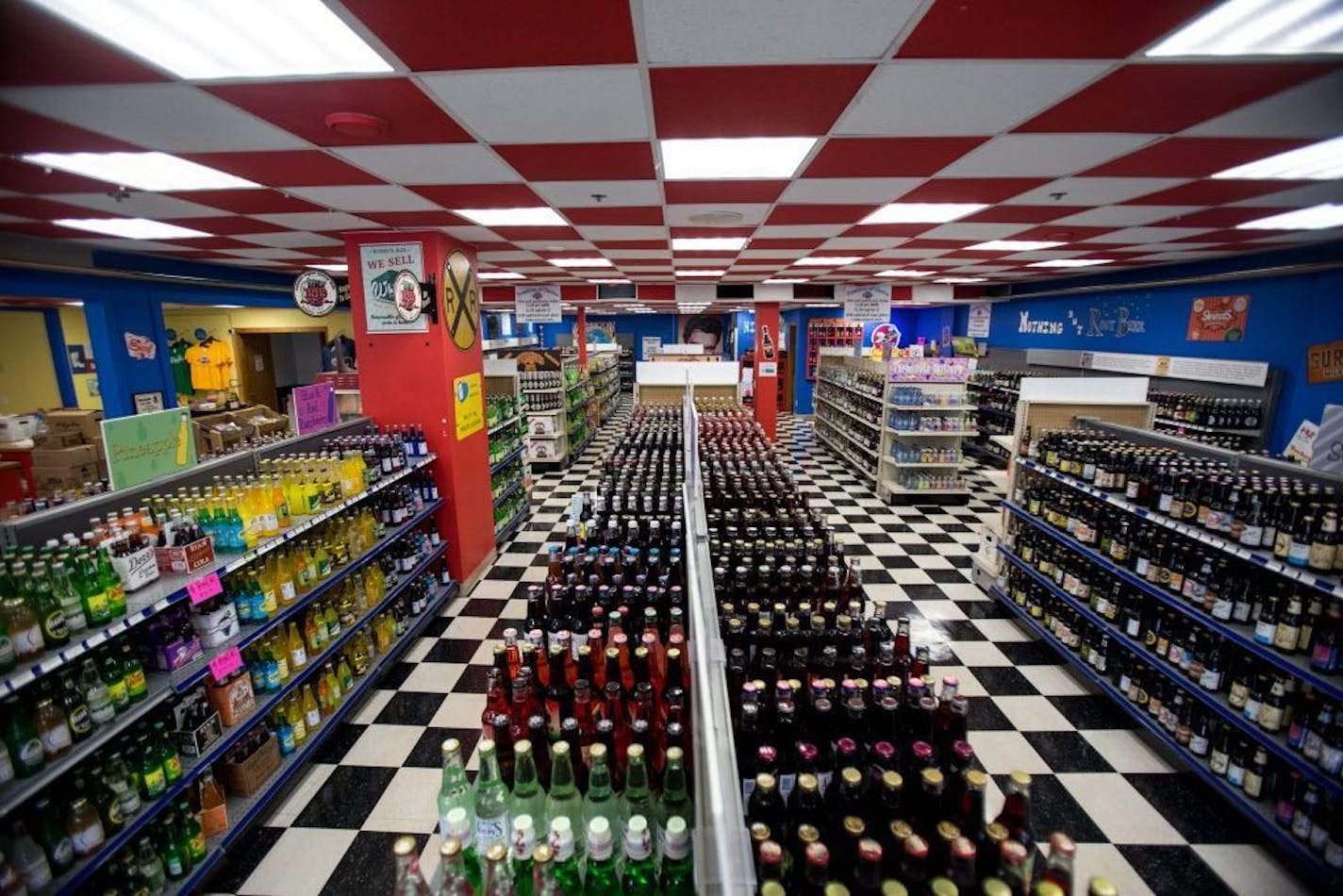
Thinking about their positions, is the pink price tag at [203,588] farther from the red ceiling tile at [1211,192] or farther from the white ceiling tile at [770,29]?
the red ceiling tile at [1211,192]

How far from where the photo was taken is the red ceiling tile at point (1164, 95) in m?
1.77

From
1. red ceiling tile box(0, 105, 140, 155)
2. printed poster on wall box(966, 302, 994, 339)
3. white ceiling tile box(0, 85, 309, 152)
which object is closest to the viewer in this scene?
white ceiling tile box(0, 85, 309, 152)

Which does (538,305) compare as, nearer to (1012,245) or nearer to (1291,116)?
(1012,245)

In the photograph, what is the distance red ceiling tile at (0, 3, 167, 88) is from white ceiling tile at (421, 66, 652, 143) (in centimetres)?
86

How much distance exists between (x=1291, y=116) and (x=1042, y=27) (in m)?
1.50

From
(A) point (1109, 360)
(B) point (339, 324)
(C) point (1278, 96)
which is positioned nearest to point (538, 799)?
(C) point (1278, 96)

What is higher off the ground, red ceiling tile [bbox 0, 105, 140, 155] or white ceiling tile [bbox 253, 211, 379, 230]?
white ceiling tile [bbox 253, 211, 379, 230]

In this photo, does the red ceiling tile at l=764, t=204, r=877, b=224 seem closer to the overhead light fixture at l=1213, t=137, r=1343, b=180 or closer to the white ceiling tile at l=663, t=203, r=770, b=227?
the white ceiling tile at l=663, t=203, r=770, b=227

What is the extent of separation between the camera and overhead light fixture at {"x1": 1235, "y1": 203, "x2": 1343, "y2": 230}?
3838mm

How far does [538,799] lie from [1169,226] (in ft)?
19.0

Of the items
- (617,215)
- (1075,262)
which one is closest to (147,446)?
(617,215)

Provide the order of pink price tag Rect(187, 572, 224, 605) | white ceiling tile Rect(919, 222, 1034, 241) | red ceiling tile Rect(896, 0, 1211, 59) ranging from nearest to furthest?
red ceiling tile Rect(896, 0, 1211, 59), pink price tag Rect(187, 572, 224, 605), white ceiling tile Rect(919, 222, 1034, 241)

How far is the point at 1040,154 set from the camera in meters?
2.62

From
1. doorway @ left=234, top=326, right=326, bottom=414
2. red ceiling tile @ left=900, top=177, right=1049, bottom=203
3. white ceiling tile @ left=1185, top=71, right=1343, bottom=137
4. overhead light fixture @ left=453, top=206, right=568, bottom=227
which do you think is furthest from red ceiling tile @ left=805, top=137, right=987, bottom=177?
doorway @ left=234, top=326, right=326, bottom=414
